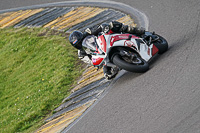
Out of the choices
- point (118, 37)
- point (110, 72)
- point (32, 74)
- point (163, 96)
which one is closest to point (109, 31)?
point (118, 37)

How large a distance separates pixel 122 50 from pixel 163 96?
1.55m

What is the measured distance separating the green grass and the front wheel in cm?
235

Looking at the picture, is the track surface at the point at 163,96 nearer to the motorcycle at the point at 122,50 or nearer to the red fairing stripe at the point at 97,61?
the motorcycle at the point at 122,50

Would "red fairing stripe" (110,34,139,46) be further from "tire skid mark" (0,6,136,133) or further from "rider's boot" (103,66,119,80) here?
"tire skid mark" (0,6,136,133)

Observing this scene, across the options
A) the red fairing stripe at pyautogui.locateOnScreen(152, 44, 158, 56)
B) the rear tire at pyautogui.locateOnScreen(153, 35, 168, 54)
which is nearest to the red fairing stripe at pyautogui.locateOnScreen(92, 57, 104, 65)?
the red fairing stripe at pyautogui.locateOnScreen(152, 44, 158, 56)

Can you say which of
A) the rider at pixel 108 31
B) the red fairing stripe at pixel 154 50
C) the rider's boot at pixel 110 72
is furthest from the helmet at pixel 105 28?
the red fairing stripe at pixel 154 50

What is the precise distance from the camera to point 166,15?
9844 mm

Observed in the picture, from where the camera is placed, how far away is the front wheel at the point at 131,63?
6789 mm

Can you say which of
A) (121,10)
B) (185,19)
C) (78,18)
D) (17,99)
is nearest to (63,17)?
(78,18)

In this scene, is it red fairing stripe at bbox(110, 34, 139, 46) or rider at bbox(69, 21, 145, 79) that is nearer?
red fairing stripe at bbox(110, 34, 139, 46)

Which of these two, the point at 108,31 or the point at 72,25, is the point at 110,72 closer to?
the point at 108,31

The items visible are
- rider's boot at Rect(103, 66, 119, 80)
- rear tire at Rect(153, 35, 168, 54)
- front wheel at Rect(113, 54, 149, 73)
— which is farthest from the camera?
rear tire at Rect(153, 35, 168, 54)

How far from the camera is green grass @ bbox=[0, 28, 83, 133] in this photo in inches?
339

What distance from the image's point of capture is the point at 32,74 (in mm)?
10594
